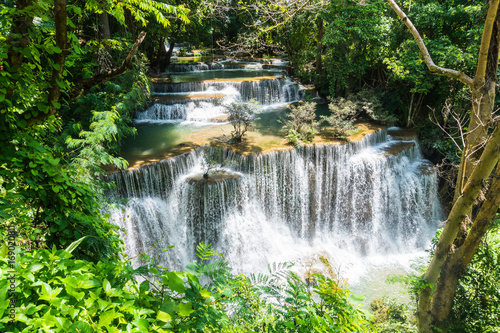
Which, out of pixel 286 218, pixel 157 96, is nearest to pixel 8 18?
pixel 286 218

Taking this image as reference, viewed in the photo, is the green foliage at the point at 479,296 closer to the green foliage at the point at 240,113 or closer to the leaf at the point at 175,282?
the leaf at the point at 175,282

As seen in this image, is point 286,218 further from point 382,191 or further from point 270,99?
point 270,99

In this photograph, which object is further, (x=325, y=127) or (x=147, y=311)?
(x=325, y=127)

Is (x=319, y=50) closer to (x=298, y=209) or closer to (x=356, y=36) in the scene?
(x=356, y=36)

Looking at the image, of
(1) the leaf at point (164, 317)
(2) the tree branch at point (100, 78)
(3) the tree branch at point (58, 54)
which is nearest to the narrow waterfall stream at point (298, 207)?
(2) the tree branch at point (100, 78)

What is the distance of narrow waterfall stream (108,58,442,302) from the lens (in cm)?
719

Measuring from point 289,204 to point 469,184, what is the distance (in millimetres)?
5171

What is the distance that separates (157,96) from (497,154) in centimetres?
1123

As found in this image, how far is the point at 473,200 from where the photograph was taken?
3.49 m

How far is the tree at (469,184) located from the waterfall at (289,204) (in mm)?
3978

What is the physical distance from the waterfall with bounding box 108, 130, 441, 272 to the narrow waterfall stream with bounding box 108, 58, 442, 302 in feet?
0.09

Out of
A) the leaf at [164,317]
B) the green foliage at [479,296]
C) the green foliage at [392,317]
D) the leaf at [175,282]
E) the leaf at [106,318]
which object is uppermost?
the leaf at [175,282]

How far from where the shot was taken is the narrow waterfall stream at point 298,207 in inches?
283

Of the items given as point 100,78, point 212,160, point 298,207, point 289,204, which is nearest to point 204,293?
point 100,78
